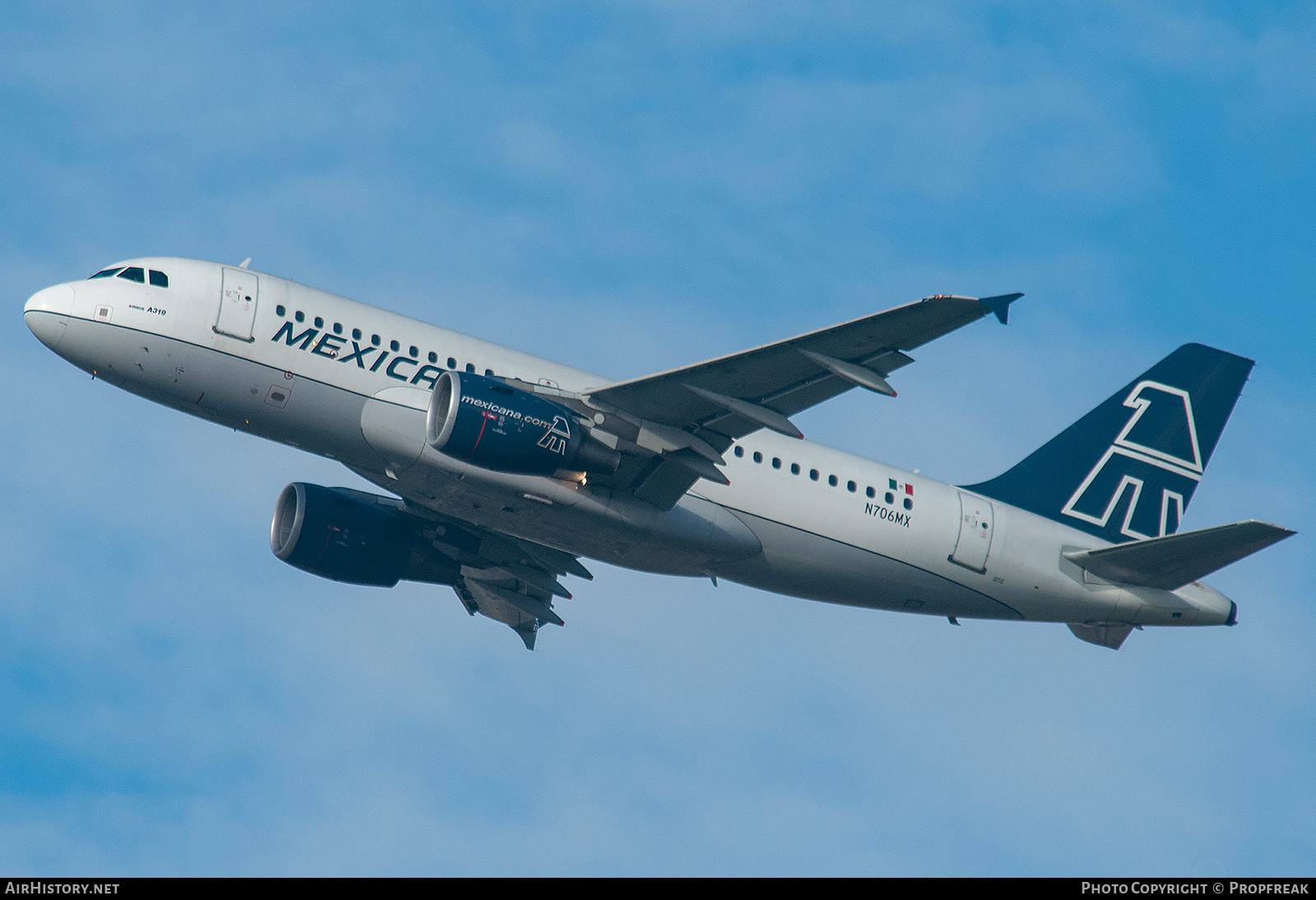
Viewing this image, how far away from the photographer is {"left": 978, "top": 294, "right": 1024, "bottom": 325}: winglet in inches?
1032

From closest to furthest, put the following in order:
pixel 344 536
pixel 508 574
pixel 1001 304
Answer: pixel 1001 304, pixel 344 536, pixel 508 574

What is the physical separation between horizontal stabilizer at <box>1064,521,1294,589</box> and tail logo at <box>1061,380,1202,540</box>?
87.4 inches

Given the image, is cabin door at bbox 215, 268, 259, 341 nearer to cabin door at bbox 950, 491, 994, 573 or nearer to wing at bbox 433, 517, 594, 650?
wing at bbox 433, 517, 594, 650

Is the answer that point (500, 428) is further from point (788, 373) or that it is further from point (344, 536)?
point (344, 536)

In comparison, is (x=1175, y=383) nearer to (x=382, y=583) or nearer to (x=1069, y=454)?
(x=1069, y=454)

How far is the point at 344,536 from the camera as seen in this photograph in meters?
38.0

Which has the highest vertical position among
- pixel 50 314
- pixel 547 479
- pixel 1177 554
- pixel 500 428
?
pixel 50 314

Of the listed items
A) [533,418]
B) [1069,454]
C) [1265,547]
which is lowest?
[1265,547]

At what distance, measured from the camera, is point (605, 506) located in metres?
33.3

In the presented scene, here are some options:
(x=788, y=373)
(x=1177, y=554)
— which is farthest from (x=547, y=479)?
(x=1177, y=554)

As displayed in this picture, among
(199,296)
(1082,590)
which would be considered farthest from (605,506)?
(1082,590)

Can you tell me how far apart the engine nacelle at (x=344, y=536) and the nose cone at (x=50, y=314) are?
316 inches

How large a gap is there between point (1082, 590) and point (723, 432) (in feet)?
36.8

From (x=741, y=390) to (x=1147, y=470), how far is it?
14.8 metres
